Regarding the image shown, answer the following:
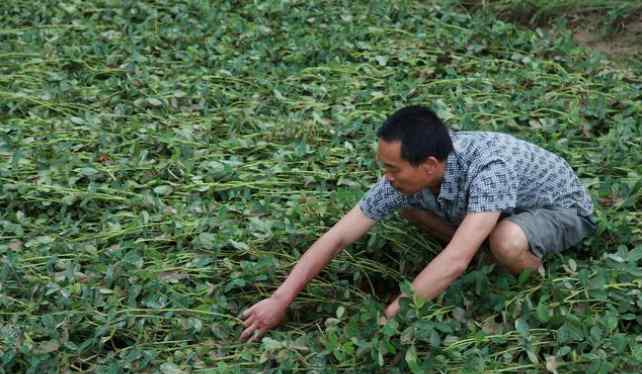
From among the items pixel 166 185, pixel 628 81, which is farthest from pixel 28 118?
pixel 628 81

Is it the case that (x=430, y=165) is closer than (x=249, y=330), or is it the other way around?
(x=430, y=165)

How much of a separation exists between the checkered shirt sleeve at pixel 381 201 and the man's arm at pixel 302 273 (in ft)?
0.06

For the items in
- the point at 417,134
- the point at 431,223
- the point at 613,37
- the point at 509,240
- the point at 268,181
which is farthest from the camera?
the point at 613,37

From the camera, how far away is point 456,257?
2230mm

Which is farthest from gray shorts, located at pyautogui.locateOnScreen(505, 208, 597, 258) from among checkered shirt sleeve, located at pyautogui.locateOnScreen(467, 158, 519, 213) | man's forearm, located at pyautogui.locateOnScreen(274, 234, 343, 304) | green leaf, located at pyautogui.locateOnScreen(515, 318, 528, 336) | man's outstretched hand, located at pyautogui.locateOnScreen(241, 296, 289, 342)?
man's outstretched hand, located at pyautogui.locateOnScreen(241, 296, 289, 342)

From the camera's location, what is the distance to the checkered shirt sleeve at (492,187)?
226 centimetres

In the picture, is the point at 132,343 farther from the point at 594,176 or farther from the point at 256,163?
the point at 594,176

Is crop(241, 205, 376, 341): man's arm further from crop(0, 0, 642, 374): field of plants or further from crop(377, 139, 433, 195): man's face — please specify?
crop(377, 139, 433, 195): man's face

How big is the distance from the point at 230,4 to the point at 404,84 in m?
1.45

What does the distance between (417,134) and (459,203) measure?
28cm

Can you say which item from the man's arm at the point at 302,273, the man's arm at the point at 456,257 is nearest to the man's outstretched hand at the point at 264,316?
the man's arm at the point at 302,273

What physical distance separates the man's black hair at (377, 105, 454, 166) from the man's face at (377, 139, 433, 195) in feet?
0.04

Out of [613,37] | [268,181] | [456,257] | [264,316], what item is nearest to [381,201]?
[456,257]

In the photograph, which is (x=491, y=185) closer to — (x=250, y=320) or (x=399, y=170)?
(x=399, y=170)
